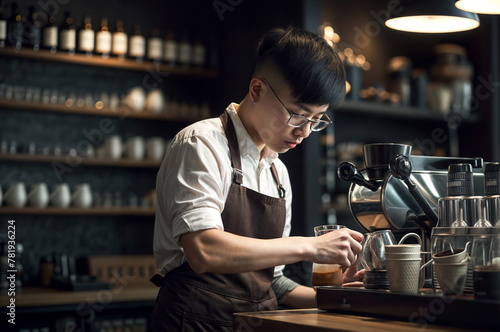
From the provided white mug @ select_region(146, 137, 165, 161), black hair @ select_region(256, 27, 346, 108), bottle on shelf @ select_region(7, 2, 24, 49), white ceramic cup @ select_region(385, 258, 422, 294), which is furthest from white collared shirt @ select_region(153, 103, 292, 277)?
bottle on shelf @ select_region(7, 2, 24, 49)

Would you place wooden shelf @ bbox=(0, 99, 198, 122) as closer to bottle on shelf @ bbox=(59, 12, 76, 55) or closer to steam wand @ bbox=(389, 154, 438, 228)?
bottle on shelf @ bbox=(59, 12, 76, 55)

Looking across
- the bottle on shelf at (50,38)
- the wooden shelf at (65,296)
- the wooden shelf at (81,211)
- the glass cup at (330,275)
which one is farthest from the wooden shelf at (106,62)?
the glass cup at (330,275)

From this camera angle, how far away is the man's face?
5.53ft

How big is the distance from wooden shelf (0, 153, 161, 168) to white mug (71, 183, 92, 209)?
14 cm

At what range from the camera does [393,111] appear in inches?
167

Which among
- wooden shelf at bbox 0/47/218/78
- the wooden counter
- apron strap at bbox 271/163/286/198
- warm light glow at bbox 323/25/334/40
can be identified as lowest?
the wooden counter

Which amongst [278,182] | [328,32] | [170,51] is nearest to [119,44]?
[170,51]

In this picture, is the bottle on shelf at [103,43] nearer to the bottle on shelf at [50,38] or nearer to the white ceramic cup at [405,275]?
the bottle on shelf at [50,38]

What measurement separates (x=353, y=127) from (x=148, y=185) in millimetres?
1580

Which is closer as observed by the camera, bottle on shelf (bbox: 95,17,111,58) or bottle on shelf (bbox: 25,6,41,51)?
bottle on shelf (bbox: 25,6,41,51)

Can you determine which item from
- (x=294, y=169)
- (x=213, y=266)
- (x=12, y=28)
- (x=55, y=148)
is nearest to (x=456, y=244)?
(x=213, y=266)

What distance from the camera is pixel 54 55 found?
12.0 ft

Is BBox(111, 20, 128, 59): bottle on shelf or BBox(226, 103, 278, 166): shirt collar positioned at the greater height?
BBox(111, 20, 128, 59): bottle on shelf

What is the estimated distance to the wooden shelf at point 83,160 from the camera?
3531 millimetres
